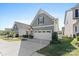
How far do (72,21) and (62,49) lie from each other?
0.59m

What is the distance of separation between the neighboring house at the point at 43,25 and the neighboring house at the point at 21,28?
0.41 feet

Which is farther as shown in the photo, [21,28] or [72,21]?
[21,28]

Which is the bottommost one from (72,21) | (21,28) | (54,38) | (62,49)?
(62,49)

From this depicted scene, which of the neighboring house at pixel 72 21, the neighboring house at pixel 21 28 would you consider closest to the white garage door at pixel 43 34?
the neighboring house at pixel 21 28

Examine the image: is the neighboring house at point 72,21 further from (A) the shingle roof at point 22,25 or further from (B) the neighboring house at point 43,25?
(A) the shingle roof at point 22,25

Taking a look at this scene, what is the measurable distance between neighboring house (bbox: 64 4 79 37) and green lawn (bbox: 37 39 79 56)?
0.16 metres

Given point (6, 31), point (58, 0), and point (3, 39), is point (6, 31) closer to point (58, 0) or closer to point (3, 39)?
point (3, 39)

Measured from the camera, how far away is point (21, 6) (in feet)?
13.1

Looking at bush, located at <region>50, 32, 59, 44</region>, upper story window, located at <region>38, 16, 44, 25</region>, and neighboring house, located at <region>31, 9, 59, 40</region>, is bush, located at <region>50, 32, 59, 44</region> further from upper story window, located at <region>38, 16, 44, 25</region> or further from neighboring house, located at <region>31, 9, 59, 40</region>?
upper story window, located at <region>38, 16, 44, 25</region>

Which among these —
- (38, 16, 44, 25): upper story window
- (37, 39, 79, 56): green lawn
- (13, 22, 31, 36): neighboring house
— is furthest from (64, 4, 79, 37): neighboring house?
(13, 22, 31, 36): neighboring house

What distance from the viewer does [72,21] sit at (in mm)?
3924

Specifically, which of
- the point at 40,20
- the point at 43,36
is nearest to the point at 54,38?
the point at 43,36

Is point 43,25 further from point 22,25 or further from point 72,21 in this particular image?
point 72,21

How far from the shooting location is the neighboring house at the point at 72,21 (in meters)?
3.90
